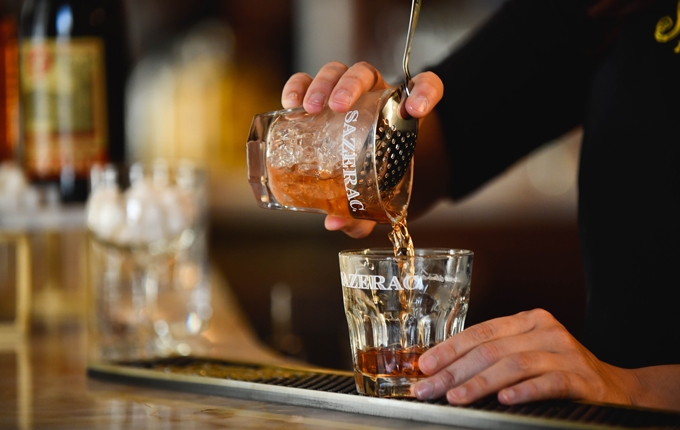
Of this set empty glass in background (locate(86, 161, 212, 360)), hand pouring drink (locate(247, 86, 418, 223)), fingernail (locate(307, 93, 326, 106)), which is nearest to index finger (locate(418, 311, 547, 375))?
hand pouring drink (locate(247, 86, 418, 223))

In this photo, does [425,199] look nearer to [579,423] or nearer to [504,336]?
[504,336]

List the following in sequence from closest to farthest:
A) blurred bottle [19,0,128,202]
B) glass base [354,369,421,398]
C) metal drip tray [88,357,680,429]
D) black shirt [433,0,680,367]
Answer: metal drip tray [88,357,680,429] → glass base [354,369,421,398] → black shirt [433,0,680,367] → blurred bottle [19,0,128,202]

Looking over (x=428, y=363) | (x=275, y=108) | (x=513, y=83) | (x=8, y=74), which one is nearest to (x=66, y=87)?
(x=8, y=74)

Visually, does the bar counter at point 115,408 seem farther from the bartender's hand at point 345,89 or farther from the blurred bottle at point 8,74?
the blurred bottle at point 8,74

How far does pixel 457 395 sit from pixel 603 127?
496 mm

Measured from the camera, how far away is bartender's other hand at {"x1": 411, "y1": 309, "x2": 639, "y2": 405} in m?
0.73

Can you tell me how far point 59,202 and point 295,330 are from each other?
136cm

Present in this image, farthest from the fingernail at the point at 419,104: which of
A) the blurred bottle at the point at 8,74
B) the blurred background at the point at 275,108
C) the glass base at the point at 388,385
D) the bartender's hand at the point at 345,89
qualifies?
the blurred background at the point at 275,108

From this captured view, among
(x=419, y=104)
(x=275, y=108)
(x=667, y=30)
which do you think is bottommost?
(x=419, y=104)

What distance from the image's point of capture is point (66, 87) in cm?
149

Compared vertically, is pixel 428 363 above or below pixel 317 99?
below

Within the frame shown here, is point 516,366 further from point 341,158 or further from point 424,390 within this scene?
point 341,158

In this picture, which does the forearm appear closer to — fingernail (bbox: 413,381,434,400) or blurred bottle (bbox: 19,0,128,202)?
fingernail (bbox: 413,381,434,400)

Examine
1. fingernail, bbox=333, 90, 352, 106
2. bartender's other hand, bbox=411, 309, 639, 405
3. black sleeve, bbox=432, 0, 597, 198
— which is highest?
black sleeve, bbox=432, 0, 597, 198
